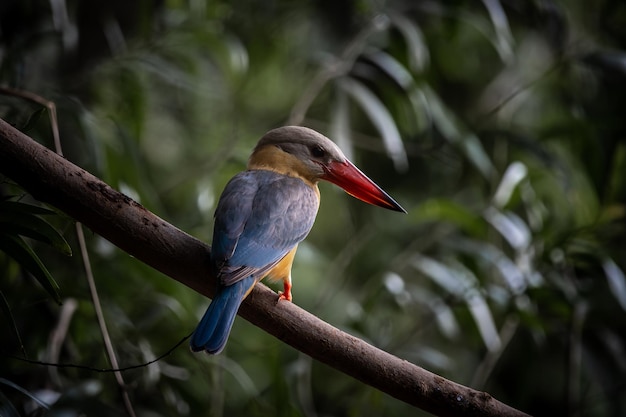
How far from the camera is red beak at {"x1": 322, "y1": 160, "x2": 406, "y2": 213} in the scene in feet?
7.21

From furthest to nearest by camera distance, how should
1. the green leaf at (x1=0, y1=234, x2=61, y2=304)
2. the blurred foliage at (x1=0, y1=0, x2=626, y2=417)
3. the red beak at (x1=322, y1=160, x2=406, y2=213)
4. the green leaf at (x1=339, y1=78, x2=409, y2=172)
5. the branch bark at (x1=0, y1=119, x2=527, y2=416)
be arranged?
the green leaf at (x1=339, y1=78, x2=409, y2=172) → the blurred foliage at (x1=0, y1=0, x2=626, y2=417) → the red beak at (x1=322, y1=160, x2=406, y2=213) → the green leaf at (x1=0, y1=234, x2=61, y2=304) → the branch bark at (x1=0, y1=119, x2=527, y2=416)

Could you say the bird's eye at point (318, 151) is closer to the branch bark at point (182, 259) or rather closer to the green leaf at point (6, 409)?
the branch bark at point (182, 259)

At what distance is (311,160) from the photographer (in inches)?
89.0

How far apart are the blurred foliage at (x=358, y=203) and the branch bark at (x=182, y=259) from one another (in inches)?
23.8

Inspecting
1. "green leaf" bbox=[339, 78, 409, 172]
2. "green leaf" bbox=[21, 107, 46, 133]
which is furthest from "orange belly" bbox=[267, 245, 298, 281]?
"green leaf" bbox=[339, 78, 409, 172]

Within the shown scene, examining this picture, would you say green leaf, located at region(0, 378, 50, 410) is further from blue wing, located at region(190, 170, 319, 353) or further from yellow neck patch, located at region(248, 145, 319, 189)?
yellow neck patch, located at region(248, 145, 319, 189)

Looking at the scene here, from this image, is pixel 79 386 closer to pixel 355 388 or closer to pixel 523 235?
pixel 355 388

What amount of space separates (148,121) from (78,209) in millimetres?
2759

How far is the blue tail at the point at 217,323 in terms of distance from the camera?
5.48 ft

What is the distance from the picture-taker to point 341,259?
3.36m

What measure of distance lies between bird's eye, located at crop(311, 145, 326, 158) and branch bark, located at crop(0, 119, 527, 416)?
684mm

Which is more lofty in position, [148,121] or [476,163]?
[476,163]

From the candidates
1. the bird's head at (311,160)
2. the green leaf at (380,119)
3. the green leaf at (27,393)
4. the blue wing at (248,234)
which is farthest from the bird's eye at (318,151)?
the green leaf at (27,393)

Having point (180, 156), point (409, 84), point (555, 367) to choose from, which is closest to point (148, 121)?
point (180, 156)
